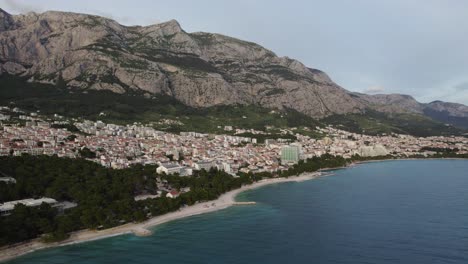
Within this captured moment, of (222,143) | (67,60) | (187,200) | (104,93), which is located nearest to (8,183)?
(187,200)

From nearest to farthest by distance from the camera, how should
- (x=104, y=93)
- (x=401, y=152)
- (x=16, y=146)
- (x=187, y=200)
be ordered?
1. (x=187, y=200)
2. (x=16, y=146)
3. (x=401, y=152)
4. (x=104, y=93)

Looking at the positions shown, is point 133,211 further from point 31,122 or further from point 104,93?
point 104,93

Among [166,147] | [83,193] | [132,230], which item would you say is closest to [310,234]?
[132,230]

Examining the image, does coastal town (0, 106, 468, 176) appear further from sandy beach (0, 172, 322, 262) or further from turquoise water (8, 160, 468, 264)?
turquoise water (8, 160, 468, 264)

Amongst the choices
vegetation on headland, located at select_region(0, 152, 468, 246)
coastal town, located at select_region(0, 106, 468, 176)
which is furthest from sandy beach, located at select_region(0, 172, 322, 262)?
coastal town, located at select_region(0, 106, 468, 176)

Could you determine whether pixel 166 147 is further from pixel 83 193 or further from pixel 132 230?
pixel 132 230
